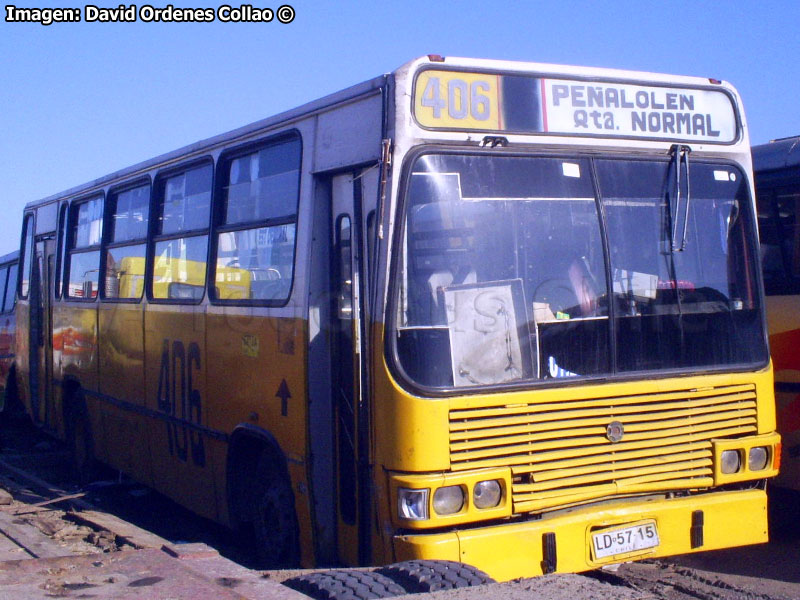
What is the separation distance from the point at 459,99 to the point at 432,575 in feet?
7.80

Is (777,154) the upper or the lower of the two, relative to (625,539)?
upper

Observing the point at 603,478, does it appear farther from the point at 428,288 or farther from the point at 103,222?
the point at 103,222

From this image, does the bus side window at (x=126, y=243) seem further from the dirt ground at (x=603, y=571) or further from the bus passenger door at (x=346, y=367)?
the bus passenger door at (x=346, y=367)

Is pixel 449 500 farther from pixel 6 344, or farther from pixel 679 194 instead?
pixel 6 344

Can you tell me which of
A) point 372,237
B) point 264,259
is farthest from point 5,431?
point 372,237

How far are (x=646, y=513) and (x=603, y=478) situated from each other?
12.0 inches

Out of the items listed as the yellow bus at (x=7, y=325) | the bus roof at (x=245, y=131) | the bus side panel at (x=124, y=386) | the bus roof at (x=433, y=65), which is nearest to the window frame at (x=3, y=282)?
the yellow bus at (x=7, y=325)

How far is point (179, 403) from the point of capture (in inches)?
285

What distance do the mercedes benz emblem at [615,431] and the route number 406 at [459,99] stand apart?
1.74 m

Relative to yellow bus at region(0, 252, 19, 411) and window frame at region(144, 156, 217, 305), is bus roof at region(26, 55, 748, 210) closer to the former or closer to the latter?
window frame at region(144, 156, 217, 305)

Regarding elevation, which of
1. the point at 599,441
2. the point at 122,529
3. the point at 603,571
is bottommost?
the point at 603,571

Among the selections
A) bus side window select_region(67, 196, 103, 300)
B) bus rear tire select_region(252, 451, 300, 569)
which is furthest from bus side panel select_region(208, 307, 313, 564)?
bus side window select_region(67, 196, 103, 300)

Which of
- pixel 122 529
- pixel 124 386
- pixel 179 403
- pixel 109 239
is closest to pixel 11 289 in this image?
pixel 109 239

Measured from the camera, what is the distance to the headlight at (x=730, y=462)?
522cm
